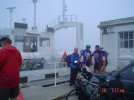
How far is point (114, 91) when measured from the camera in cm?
624

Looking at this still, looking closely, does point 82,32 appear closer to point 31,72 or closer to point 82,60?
point 31,72

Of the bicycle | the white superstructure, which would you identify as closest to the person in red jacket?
the bicycle

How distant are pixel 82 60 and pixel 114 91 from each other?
431 centimetres

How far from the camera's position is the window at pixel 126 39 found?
13562 millimetres

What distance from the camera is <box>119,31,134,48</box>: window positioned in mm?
A: 13562

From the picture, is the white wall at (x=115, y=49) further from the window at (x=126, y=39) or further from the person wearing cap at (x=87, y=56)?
the person wearing cap at (x=87, y=56)

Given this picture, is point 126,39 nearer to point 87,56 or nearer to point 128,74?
point 87,56

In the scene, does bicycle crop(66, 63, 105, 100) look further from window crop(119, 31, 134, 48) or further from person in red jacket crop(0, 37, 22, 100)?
window crop(119, 31, 134, 48)

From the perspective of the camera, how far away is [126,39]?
1383 centimetres

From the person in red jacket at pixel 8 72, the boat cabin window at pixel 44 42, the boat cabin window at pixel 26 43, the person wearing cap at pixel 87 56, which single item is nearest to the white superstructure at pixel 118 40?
the person wearing cap at pixel 87 56

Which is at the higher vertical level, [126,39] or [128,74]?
[126,39]

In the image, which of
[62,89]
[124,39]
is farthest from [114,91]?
[124,39]

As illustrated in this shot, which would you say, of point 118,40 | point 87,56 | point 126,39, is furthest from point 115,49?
point 87,56

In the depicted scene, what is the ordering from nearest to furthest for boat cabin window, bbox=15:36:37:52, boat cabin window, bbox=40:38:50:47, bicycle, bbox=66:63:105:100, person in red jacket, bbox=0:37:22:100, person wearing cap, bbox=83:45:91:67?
person in red jacket, bbox=0:37:22:100
bicycle, bbox=66:63:105:100
person wearing cap, bbox=83:45:91:67
boat cabin window, bbox=15:36:37:52
boat cabin window, bbox=40:38:50:47
